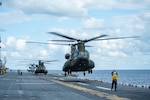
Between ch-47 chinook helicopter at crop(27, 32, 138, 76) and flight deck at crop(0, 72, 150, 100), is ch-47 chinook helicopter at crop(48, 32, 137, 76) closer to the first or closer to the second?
ch-47 chinook helicopter at crop(27, 32, 138, 76)

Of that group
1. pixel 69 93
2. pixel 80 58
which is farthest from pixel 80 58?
pixel 69 93

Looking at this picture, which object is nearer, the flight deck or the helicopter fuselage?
the flight deck

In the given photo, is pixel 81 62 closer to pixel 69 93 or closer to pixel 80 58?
pixel 80 58

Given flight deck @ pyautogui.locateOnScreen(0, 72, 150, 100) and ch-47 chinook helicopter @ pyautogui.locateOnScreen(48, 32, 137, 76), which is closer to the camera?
flight deck @ pyautogui.locateOnScreen(0, 72, 150, 100)

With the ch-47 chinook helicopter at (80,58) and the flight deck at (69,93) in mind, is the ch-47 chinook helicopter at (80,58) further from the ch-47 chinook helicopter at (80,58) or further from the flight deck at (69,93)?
the flight deck at (69,93)

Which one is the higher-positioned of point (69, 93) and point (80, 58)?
point (80, 58)

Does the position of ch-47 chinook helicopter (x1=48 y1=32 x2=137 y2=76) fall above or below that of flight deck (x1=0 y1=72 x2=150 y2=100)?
above

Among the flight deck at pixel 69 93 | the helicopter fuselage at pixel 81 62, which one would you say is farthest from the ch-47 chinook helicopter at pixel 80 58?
the flight deck at pixel 69 93

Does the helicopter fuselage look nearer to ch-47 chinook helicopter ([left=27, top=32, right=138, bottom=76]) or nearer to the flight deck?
ch-47 chinook helicopter ([left=27, top=32, right=138, bottom=76])

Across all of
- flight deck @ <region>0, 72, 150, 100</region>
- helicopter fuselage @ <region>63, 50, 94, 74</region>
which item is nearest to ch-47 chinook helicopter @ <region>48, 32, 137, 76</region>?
helicopter fuselage @ <region>63, 50, 94, 74</region>

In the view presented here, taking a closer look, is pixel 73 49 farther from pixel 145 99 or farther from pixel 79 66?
pixel 145 99

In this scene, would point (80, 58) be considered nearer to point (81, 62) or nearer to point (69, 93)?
point (81, 62)

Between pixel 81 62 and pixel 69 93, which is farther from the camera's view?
pixel 81 62

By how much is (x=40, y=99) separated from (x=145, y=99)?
23.3ft
